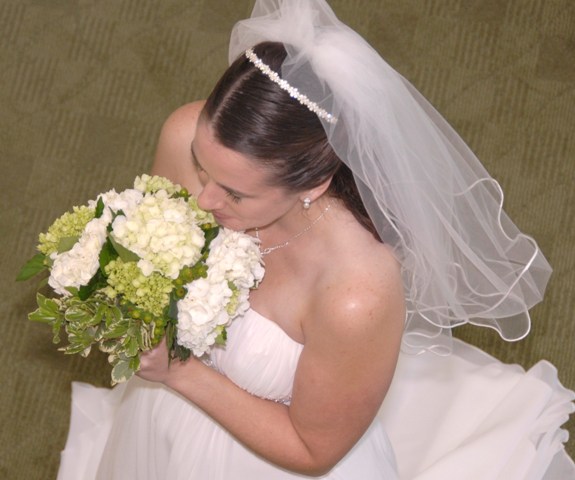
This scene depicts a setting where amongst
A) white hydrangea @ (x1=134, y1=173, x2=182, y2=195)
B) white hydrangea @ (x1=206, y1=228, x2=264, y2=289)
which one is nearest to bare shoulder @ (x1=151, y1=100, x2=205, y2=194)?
white hydrangea @ (x1=134, y1=173, x2=182, y2=195)

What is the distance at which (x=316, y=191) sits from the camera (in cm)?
202

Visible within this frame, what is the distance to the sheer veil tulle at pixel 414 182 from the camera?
1.87 m

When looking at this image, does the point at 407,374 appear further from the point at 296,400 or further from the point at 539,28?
the point at 539,28

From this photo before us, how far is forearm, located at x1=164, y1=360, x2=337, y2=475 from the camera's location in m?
2.17

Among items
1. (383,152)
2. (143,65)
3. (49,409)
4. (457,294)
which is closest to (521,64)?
(143,65)

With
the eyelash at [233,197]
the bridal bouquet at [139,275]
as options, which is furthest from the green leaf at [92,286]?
the eyelash at [233,197]

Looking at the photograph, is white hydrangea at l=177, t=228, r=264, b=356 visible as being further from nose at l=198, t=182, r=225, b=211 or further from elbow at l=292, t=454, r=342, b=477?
elbow at l=292, t=454, r=342, b=477

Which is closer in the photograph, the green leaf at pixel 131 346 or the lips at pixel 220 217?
the green leaf at pixel 131 346

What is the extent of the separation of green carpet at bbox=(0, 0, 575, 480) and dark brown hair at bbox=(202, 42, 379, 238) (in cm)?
182

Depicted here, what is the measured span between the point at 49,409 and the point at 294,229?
163 cm

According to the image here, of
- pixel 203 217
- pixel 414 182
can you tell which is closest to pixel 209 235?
pixel 203 217

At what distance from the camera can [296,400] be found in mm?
2162

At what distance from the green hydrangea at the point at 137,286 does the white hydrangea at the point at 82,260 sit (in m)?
0.04

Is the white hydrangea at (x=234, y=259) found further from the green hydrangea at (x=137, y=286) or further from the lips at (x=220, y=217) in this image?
the green hydrangea at (x=137, y=286)
